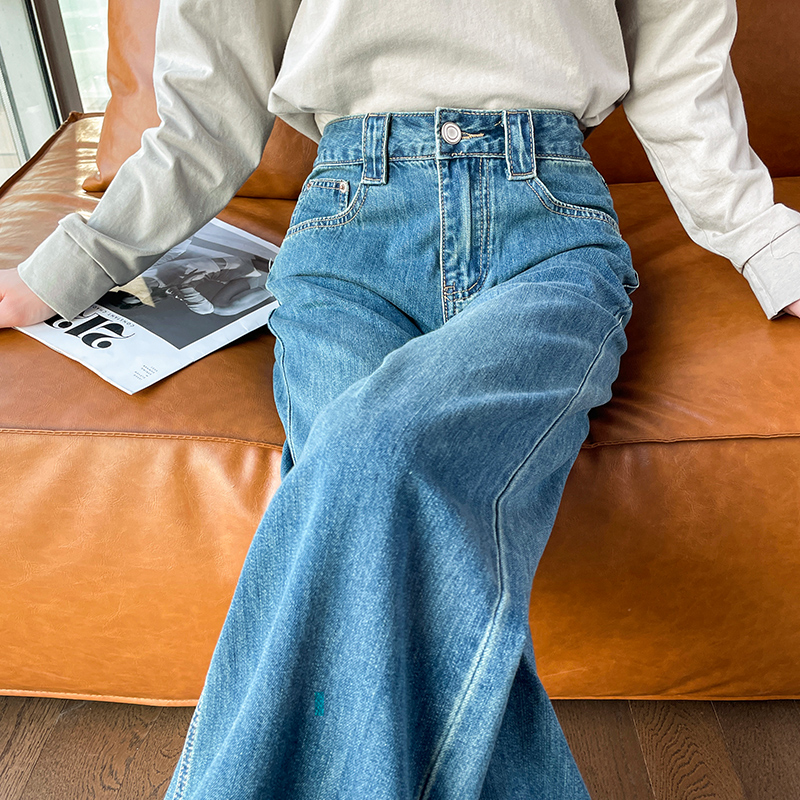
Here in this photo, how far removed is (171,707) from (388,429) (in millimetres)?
649

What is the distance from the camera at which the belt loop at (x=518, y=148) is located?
70 cm

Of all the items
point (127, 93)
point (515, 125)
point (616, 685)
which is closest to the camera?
point (515, 125)

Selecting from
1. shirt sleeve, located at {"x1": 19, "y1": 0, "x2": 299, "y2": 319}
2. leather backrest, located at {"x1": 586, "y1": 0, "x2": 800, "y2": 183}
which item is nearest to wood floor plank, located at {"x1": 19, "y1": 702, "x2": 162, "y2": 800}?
shirt sleeve, located at {"x1": 19, "y1": 0, "x2": 299, "y2": 319}

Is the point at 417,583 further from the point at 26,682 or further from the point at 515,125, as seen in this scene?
the point at 26,682

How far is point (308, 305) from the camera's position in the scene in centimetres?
71

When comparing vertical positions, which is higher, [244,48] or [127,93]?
[244,48]

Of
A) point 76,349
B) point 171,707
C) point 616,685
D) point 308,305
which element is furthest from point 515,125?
point 171,707

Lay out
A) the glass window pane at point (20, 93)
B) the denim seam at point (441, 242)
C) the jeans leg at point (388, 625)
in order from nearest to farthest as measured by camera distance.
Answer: the jeans leg at point (388, 625) < the denim seam at point (441, 242) < the glass window pane at point (20, 93)

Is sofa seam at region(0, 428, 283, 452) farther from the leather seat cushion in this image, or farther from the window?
the window

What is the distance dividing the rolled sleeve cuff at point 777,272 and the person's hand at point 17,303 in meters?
0.79

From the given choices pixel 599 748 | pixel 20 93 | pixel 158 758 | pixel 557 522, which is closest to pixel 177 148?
pixel 557 522

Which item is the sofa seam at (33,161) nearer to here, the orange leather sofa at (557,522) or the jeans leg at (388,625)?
the orange leather sofa at (557,522)

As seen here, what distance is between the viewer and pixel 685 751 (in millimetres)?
825

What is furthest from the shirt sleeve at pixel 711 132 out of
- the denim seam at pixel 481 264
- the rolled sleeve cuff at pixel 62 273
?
the rolled sleeve cuff at pixel 62 273
